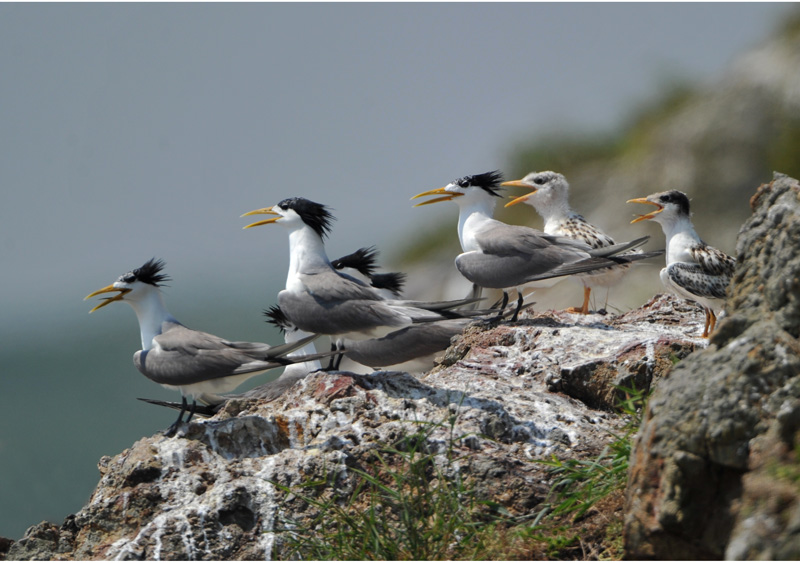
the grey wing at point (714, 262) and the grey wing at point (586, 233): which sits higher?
the grey wing at point (586, 233)

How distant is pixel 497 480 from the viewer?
16.6ft

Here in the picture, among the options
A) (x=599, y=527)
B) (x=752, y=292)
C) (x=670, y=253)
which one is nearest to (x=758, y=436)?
(x=752, y=292)

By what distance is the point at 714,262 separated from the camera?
727 cm

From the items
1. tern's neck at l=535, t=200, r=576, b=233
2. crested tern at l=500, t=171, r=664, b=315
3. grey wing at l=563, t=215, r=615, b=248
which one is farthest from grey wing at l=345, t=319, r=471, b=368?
tern's neck at l=535, t=200, r=576, b=233

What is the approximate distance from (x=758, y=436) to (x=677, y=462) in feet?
1.03

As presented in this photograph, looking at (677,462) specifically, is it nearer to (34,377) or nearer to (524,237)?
(524,237)

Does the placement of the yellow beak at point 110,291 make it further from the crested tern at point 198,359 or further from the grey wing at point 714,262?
the grey wing at point 714,262

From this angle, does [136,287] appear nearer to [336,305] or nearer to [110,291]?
[110,291]

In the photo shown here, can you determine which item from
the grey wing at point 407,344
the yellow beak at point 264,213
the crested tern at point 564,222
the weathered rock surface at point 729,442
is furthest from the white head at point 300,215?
the weathered rock surface at point 729,442

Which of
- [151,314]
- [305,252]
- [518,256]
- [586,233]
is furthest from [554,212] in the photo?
[151,314]

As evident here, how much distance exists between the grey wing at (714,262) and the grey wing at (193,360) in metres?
3.32

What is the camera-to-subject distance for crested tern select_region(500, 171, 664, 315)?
28.9ft

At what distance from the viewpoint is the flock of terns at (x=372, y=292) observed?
251 inches

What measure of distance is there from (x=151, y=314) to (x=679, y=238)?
409 cm
